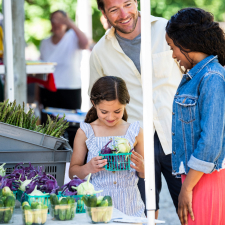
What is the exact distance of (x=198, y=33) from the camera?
2.04 metres

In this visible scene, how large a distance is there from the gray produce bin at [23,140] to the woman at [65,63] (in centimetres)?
400

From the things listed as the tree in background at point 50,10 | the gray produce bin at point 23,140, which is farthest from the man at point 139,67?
the tree in background at point 50,10

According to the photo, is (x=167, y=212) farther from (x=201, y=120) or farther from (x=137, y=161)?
(x=201, y=120)

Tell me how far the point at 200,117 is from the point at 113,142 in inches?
25.2

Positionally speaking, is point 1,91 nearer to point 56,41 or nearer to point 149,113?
point 56,41

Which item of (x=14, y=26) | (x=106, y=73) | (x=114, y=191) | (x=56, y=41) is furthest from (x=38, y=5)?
(x=114, y=191)

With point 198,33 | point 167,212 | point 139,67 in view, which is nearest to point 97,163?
point 198,33

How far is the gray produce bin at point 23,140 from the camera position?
245cm

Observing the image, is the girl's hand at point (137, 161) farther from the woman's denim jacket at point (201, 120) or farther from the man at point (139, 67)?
the man at point (139, 67)

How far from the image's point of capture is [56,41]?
675 centimetres

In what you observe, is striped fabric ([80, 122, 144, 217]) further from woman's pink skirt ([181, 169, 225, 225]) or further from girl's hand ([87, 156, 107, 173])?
woman's pink skirt ([181, 169, 225, 225])

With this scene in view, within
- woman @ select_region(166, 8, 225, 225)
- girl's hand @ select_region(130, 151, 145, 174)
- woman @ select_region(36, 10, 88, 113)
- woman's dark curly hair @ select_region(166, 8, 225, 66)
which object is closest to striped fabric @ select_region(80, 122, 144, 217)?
girl's hand @ select_region(130, 151, 145, 174)

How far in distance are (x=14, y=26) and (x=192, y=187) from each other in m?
3.46

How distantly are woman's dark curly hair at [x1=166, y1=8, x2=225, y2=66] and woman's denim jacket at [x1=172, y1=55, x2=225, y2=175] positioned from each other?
62 mm
